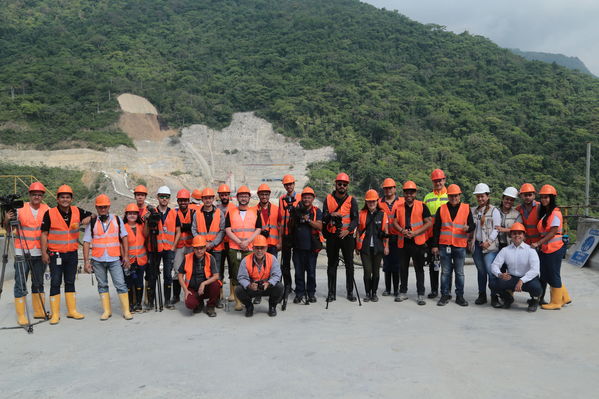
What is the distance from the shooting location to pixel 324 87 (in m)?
61.8

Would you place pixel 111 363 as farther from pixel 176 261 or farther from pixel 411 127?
pixel 411 127

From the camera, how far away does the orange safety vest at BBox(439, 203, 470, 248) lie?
21.2 feet

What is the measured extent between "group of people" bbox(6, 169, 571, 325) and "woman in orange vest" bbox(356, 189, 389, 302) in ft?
0.05

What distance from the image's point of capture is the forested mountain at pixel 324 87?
4416cm

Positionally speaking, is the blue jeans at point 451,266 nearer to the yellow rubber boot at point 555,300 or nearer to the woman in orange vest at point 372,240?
the woman in orange vest at point 372,240

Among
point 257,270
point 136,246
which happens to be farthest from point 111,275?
point 257,270

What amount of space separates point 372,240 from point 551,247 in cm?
248

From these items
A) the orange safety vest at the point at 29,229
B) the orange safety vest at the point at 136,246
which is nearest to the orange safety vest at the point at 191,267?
the orange safety vest at the point at 136,246

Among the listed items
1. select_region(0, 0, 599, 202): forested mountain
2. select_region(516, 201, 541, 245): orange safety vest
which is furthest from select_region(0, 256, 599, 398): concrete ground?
select_region(0, 0, 599, 202): forested mountain

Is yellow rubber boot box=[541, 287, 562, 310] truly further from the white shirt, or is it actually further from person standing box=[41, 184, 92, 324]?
person standing box=[41, 184, 92, 324]

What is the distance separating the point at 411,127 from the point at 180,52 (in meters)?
45.8

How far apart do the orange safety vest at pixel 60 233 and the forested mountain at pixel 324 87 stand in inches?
1335

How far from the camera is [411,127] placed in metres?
53.3

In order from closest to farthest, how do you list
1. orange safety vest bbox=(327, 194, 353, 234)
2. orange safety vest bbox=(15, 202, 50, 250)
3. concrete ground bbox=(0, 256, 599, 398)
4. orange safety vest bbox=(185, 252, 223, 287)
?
concrete ground bbox=(0, 256, 599, 398), orange safety vest bbox=(15, 202, 50, 250), orange safety vest bbox=(185, 252, 223, 287), orange safety vest bbox=(327, 194, 353, 234)
